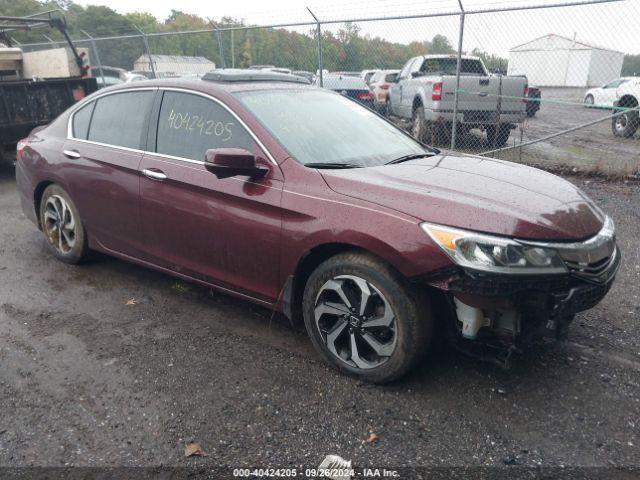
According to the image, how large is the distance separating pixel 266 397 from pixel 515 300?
1383mm

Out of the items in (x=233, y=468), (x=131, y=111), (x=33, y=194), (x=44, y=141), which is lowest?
(x=233, y=468)

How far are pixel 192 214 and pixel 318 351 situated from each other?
1225 millimetres

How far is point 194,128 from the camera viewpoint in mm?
3744

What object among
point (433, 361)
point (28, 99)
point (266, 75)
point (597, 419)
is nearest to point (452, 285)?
point (433, 361)

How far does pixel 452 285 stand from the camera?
263cm

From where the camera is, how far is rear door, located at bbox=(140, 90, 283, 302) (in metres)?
3.31

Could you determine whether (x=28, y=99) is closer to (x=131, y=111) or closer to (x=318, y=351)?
(x=131, y=111)

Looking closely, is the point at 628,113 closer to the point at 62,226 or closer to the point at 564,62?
the point at 564,62

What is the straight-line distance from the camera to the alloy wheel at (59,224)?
464cm

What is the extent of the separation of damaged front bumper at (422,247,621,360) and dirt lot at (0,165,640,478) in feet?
1.34

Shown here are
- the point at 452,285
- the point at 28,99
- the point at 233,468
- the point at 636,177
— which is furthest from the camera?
the point at 28,99

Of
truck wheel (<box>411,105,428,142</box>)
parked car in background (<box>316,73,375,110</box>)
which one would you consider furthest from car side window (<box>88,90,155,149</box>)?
parked car in background (<box>316,73,375,110</box>)

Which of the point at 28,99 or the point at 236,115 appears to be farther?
the point at 28,99

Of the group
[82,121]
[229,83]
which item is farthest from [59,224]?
[229,83]
